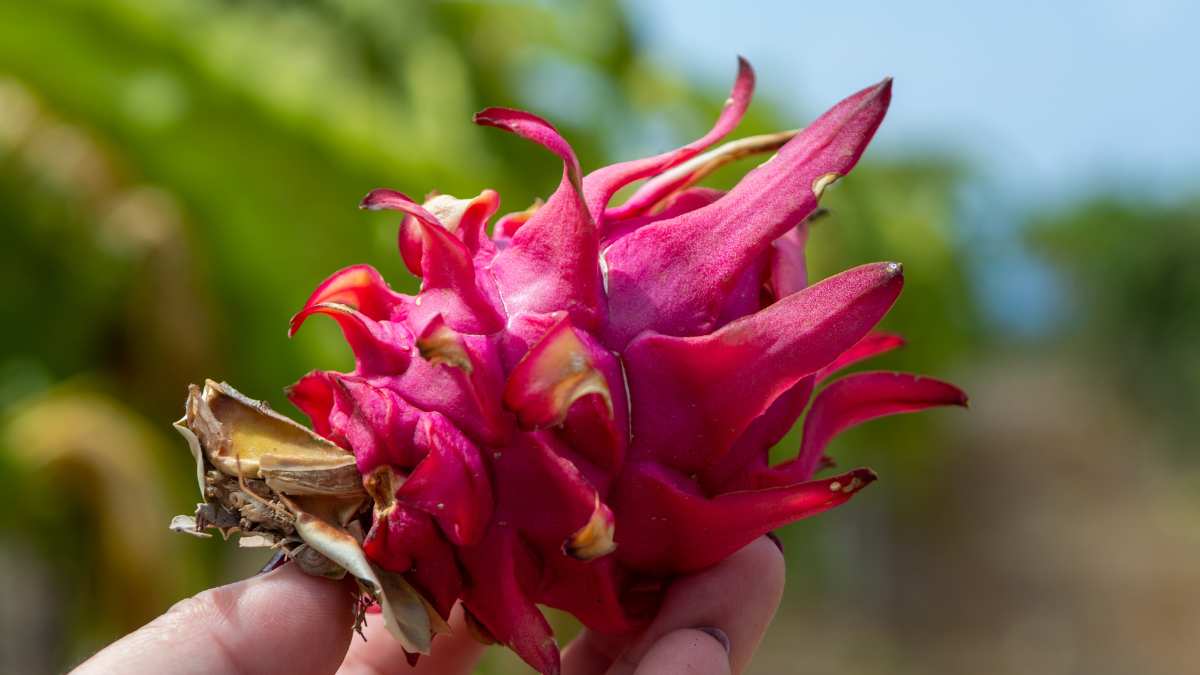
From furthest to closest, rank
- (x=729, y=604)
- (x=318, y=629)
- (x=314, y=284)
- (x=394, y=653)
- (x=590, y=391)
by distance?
(x=314, y=284), (x=394, y=653), (x=729, y=604), (x=318, y=629), (x=590, y=391)

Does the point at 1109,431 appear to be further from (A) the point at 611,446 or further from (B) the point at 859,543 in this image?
(A) the point at 611,446

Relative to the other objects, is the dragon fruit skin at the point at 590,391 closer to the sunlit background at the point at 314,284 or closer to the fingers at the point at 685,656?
the fingers at the point at 685,656

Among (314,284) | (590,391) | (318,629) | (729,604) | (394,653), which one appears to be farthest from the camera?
(314,284)

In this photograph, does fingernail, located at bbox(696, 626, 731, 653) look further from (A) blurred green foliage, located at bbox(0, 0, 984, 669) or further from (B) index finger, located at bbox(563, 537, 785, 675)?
(A) blurred green foliage, located at bbox(0, 0, 984, 669)

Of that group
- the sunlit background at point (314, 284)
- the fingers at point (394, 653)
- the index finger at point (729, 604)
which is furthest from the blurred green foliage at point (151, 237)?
the index finger at point (729, 604)

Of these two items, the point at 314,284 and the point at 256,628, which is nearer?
the point at 256,628

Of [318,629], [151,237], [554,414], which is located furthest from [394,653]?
[151,237]

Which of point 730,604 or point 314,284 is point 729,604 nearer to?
point 730,604
